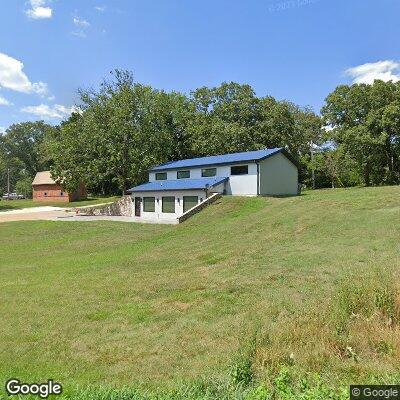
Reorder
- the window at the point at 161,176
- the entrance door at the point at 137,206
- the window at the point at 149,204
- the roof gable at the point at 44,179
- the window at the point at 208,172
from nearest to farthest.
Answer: the window at the point at 208,172 < the window at the point at 149,204 < the entrance door at the point at 137,206 < the window at the point at 161,176 < the roof gable at the point at 44,179

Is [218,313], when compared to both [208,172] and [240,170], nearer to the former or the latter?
[240,170]

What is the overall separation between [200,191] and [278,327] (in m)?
25.2

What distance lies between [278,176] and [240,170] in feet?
13.4

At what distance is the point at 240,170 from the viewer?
32344 millimetres

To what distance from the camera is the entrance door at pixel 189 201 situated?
31.6 m

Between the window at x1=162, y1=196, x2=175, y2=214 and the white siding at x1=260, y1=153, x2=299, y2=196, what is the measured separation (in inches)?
340

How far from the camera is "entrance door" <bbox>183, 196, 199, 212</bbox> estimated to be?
31.6 metres

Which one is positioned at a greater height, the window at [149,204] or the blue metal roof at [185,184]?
the blue metal roof at [185,184]

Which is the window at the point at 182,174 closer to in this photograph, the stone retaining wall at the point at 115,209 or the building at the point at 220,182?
the building at the point at 220,182

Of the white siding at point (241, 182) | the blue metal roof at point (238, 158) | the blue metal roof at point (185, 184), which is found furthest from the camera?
the blue metal roof at point (185, 184)

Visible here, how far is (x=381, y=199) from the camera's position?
20766 mm

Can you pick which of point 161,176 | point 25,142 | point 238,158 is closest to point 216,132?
point 161,176

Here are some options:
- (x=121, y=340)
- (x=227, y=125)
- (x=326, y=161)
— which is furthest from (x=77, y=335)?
(x=326, y=161)

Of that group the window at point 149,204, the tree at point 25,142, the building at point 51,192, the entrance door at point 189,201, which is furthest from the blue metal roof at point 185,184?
the tree at point 25,142
